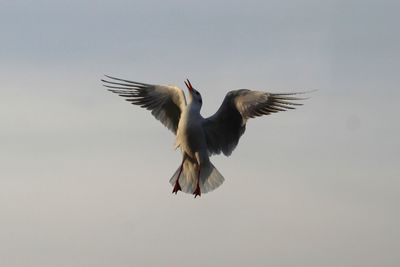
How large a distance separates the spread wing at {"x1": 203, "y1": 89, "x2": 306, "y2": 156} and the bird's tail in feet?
1.16

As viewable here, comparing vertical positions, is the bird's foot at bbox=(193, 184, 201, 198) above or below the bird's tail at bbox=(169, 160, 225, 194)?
below

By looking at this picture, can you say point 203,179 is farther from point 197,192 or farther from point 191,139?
point 191,139

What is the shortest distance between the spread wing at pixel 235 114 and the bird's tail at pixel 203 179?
0.35m

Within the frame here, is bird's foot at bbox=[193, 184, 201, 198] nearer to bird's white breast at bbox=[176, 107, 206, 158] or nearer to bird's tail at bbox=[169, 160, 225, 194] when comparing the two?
bird's tail at bbox=[169, 160, 225, 194]

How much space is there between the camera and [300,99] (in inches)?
1115

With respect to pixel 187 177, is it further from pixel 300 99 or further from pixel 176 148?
pixel 300 99

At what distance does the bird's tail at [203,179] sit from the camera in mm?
29328

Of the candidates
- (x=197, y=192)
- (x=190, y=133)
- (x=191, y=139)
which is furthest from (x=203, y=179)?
(x=190, y=133)

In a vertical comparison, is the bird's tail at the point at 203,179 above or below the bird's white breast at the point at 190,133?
below

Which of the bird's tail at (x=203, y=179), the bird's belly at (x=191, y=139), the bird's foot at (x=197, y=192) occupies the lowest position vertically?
the bird's foot at (x=197, y=192)

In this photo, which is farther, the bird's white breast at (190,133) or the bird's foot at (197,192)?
the bird's foot at (197,192)

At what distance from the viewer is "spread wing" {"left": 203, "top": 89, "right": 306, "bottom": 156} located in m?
28.7

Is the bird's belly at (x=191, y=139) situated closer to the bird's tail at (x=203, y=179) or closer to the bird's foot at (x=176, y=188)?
the bird's tail at (x=203, y=179)

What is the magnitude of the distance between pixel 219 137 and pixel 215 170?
2.26 feet
